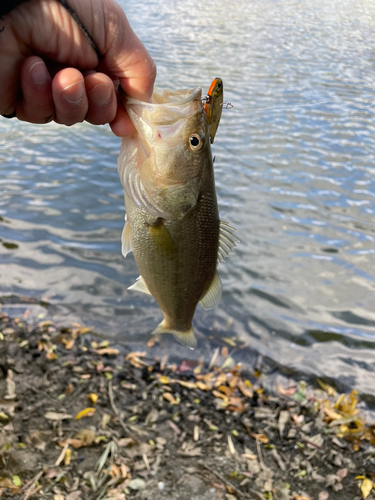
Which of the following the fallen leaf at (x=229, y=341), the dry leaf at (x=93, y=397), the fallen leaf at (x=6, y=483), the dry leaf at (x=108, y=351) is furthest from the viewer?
the fallen leaf at (x=229, y=341)

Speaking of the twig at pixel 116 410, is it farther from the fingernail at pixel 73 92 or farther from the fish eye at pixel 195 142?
the fingernail at pixel 73 92

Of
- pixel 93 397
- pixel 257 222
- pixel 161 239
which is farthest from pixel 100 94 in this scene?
pixel 257 222

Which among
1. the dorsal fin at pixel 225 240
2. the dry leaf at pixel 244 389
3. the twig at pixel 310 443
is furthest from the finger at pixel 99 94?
the twig at pixel 310 443

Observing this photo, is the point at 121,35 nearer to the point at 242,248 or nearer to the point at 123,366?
the point at 123,366

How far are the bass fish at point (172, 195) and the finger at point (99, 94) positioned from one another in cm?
13

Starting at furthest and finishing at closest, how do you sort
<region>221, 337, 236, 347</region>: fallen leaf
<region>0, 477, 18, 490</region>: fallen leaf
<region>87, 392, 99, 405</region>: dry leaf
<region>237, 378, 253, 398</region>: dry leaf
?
1. <region>221, 337, 236, 347</region>: fallen leaf
2. <region>237, 378, 253, 398</region>: dry leaf
3. <region>87, 392, 99, 405</region>: dry leaf
4. <region>0, 477, 18, 490</region>: fallen leaf

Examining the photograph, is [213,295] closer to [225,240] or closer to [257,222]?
[225,240]

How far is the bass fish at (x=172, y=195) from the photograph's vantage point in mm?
2115

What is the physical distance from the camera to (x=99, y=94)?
205 centimetres

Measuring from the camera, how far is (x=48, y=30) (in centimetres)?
197

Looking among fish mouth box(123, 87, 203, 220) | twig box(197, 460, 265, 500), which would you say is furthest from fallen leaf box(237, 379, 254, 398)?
fish mouth box(123, 87, 203, 220)

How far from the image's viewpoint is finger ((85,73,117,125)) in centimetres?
205

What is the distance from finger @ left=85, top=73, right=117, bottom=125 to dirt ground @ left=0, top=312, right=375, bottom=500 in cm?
295

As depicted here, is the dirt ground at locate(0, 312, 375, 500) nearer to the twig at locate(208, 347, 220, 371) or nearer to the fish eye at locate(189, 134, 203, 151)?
the twig at locate(208, 347, 220, 371)
